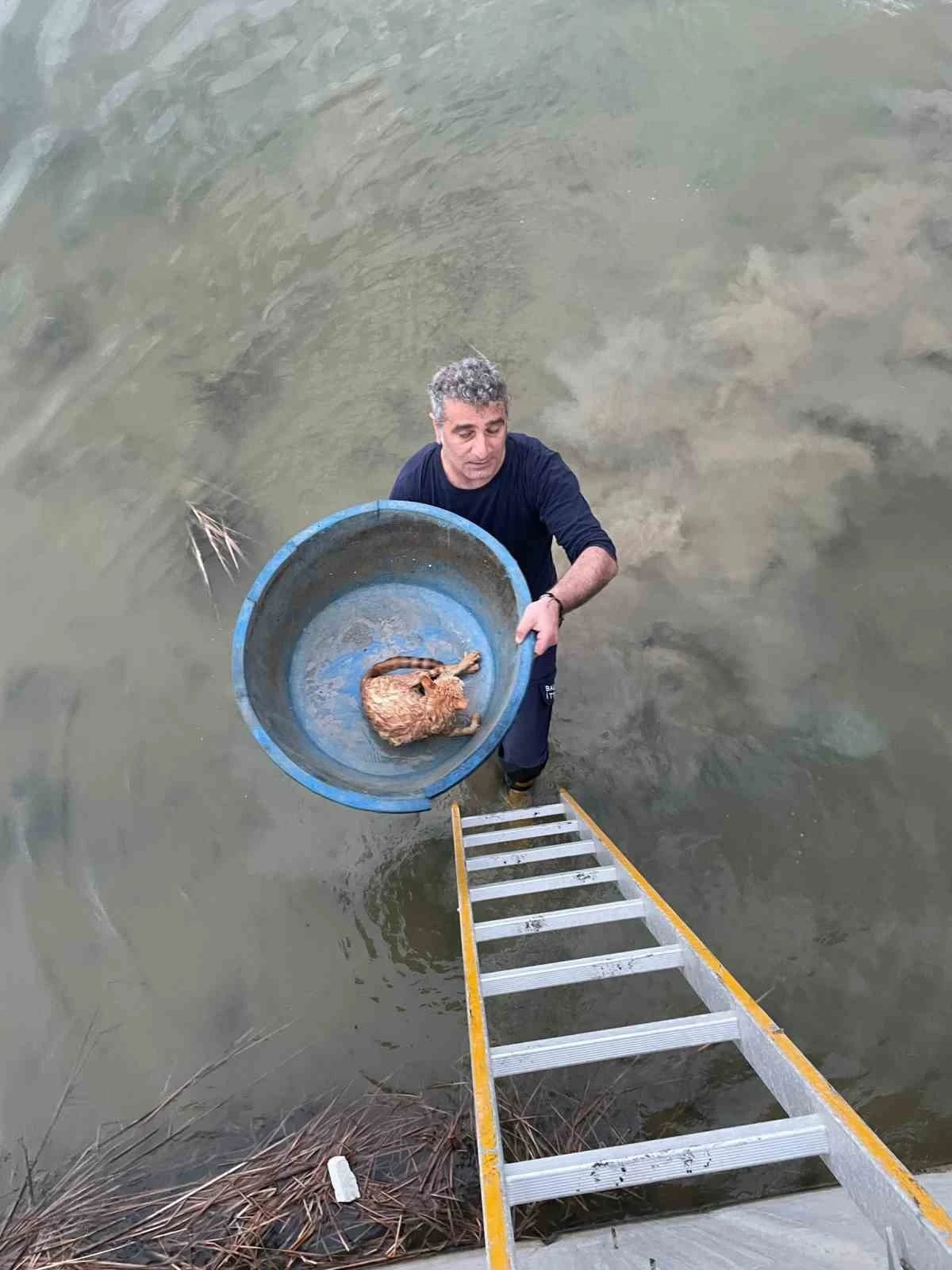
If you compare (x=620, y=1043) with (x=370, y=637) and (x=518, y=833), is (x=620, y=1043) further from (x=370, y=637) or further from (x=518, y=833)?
(x=370, y=637)

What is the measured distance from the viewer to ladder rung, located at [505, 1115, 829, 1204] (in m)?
1.50

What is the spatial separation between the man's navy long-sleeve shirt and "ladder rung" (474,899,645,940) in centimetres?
108

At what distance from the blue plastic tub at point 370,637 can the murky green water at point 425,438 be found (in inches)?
51.1

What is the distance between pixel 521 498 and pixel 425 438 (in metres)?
2.22

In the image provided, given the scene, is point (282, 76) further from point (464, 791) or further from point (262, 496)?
point (464, 791)

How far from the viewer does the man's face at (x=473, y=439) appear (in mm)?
2549

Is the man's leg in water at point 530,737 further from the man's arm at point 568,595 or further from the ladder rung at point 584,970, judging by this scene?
the ladder rung at point 584,970

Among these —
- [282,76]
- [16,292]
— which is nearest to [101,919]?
[16,292]

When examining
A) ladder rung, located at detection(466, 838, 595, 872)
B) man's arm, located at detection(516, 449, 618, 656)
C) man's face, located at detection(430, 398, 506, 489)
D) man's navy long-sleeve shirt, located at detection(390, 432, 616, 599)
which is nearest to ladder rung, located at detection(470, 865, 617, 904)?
ladder rung, located at detection(466, 838, 595, 872)

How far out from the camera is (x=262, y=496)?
15.4ft

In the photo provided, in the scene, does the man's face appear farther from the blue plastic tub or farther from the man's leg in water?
the man's leg in water

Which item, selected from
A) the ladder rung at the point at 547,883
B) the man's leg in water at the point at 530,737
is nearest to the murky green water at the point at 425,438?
the man's leg in water at the point at 530,737

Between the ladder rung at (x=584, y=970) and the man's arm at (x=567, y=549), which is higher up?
the man's arm at (x=567, y=549)

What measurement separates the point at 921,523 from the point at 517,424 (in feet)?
7.45
